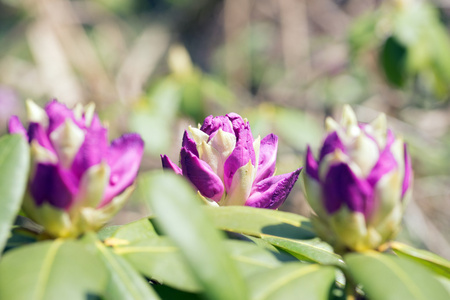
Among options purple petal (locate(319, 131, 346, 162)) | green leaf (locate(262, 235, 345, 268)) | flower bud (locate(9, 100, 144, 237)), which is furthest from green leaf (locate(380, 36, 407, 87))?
flower bud (locate(9, 100, 144, 237))

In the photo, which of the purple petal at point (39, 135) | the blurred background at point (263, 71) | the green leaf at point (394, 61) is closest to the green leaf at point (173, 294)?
the purple petal at point (39, 135)

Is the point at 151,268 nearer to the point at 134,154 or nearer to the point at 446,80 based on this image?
the point at 134,154

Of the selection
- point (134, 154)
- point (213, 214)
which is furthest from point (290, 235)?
point (134, 154)

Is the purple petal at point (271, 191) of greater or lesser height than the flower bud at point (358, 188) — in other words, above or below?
below

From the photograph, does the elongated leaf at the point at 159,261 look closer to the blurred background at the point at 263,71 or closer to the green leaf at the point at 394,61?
the blurred background at the point at 263,71

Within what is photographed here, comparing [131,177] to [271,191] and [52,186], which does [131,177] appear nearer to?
[52,186]
